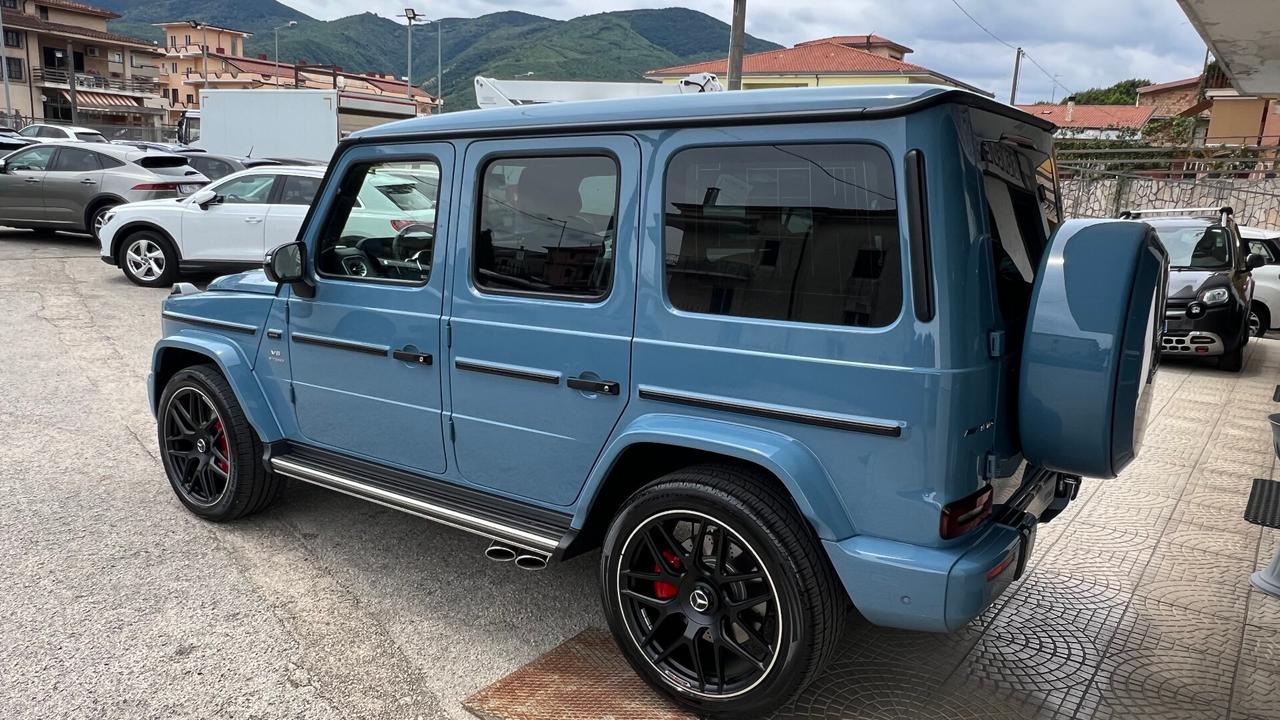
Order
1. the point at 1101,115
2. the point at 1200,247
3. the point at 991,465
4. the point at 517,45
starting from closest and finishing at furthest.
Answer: the point at 991,465
the point at 1200,247
the point at 1101,115
the point at 517,45

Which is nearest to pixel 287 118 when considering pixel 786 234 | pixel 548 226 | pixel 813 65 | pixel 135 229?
pixel 135 229

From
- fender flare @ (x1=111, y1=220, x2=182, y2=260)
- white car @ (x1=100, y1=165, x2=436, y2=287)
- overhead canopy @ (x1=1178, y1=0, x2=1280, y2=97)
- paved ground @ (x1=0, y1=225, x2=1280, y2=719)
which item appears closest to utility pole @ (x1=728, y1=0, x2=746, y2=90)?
overhead canopy @ (x1=1178, y1=0, x2=1280, y2=97)

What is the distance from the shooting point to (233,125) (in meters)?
21.8

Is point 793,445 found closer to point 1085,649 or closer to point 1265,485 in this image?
point 1085,649

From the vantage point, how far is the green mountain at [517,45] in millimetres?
130625

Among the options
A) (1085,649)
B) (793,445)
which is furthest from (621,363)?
(1085,649)

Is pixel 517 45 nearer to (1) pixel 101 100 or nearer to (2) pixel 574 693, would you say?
(1) pixel 101 100

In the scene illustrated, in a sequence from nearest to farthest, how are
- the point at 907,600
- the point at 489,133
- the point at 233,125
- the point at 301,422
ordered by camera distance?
1. the point at 907,600
2. the point at 489,133
3. the point at 301,422
4. the point at 233,125

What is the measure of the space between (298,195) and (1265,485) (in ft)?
33.0

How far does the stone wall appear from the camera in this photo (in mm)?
21047

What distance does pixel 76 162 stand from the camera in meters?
13.7

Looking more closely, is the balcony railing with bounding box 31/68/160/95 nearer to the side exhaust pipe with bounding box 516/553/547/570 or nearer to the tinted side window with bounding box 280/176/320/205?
the tinted side window with bounding box 280/176/320/205

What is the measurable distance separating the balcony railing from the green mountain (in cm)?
4933

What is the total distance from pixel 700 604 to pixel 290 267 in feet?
7.44
